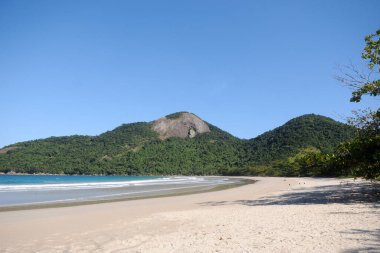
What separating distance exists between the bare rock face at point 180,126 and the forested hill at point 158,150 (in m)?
1.34

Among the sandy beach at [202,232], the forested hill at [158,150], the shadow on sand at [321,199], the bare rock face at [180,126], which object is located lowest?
the shadow on sand at [321,199]

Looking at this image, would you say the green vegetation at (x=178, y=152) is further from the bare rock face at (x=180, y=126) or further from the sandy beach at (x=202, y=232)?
the sandy beach at (x=202, y=232)

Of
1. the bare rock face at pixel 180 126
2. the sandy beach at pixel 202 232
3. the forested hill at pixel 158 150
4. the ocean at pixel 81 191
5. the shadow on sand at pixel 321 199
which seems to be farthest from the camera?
the bare rock face at pixel 180 126

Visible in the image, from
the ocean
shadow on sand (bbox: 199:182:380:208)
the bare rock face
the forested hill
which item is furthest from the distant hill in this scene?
shadow on sand (bbox: 199:182:380:208)

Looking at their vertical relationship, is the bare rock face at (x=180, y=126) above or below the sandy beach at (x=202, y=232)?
above

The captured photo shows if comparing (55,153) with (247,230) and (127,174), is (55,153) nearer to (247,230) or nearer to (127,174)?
(127,174)

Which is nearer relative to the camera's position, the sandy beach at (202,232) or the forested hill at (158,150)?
the sandy beach at (202,232)

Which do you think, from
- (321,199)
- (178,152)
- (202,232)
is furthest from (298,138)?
(202,232)

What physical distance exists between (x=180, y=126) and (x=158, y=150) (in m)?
40.3

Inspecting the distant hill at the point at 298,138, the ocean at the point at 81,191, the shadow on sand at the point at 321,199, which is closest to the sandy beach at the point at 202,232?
the shadow on sand at the point at 321,199

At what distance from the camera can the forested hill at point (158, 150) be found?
9538 centimetres

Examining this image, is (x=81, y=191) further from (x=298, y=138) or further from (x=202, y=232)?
(x=298, y=138)

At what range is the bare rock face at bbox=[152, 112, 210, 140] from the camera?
163975 millimetres

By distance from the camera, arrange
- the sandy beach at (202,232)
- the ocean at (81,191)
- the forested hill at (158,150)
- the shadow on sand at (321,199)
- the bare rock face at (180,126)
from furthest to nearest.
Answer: the bare rock face at (180,126) → the forested hill at (158,150) → the ocean at (81,191) → the shadow on sand at (321,199) → the sandy beach at (202,232)
